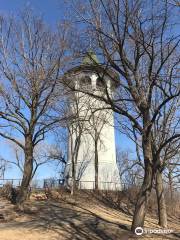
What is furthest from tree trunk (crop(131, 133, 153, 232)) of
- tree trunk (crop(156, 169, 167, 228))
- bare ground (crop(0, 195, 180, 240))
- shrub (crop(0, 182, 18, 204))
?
shrub (crop(0, 182, 18, 204))

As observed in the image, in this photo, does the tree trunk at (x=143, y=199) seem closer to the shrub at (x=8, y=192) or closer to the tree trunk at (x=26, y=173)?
the tree trunk at (x=26, y=173)

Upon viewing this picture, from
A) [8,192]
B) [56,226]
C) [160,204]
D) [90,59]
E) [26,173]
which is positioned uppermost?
[90,59]

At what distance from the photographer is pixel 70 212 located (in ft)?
66.4

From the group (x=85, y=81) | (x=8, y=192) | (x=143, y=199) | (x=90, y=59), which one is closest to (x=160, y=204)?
(x=143, y=199)

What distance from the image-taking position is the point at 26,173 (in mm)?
20344

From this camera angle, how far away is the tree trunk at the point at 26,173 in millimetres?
20156

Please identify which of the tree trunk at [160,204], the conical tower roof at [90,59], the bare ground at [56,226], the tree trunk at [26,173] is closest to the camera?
the bare ground at [56,226]

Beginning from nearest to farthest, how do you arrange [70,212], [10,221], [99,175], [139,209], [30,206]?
[139,209], [10,221], [70,212], [30,206], [99,175]

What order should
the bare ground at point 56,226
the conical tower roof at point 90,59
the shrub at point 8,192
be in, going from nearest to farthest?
the bare ground at point 56,226 < the conical tower roof at point 90,59 < the shrub at point 8,192

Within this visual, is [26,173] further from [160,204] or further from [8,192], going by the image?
[160,204]

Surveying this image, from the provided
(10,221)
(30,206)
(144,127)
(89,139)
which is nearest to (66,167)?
(89,139)

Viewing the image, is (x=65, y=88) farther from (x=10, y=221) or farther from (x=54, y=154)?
(x=54, y=154)

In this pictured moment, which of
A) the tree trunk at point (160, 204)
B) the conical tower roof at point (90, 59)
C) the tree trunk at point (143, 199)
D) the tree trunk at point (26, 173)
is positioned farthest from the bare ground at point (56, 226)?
the conical tower roof at point (90, 59)

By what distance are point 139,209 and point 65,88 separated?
6169 millimetres
